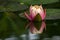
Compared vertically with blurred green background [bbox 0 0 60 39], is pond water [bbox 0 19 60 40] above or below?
below

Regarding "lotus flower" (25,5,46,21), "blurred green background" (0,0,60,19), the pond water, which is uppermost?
"blurred green background" (0,0,60,19)

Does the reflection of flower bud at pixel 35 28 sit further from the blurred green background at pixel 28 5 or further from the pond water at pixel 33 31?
the blurred green background at pixel 28 5

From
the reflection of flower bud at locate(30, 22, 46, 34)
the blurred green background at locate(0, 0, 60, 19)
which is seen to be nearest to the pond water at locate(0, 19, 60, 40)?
the reflection of flower bud at locate(30, 22, 46, 34)

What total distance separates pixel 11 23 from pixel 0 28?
110mm

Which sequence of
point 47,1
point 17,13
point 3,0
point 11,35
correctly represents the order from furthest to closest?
point 3,0, point 47,1, point 17,13, point 11,35

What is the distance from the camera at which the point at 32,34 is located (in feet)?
5.25

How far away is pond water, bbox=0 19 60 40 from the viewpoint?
5.11ft

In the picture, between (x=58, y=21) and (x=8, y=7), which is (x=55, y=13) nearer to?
(x=58, y=21)

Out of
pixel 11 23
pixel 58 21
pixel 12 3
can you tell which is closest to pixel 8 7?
pixel 12 3

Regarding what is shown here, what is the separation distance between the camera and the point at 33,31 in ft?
5.42

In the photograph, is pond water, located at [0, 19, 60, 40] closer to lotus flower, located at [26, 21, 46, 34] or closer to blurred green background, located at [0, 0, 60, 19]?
lotus flower, located at [26, 21, 46, 34]

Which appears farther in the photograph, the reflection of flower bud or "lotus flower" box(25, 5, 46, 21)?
"lotus flower" box(25, 5, 46, 21)

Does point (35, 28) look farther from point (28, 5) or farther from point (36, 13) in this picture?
point (28, 5)

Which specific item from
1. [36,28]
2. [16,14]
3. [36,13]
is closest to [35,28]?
[36,28]
